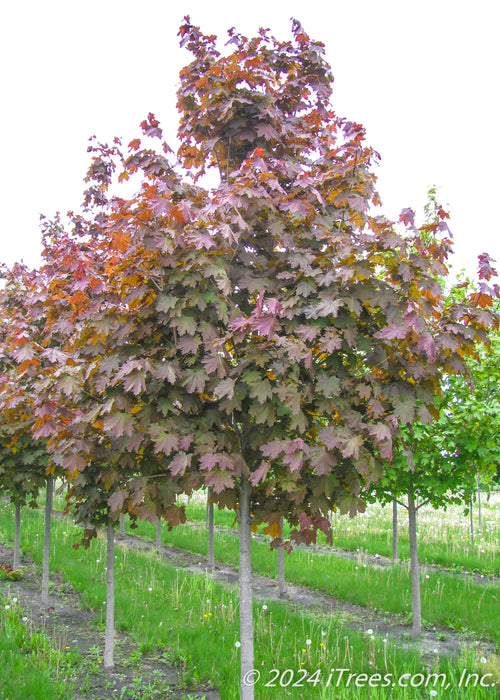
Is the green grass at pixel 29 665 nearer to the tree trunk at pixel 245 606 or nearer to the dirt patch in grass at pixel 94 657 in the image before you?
the dirt patch in grass at pixel 94 657

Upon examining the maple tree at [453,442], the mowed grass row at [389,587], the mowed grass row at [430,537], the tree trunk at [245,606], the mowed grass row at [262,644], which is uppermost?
the maple tree at [453,442]

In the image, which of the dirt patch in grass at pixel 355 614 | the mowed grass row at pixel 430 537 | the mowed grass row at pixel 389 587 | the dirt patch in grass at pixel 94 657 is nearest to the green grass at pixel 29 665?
the dirt patch in grass at pixel 94 657

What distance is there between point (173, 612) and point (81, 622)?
1.06 metres

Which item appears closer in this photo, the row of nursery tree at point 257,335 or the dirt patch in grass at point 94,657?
the row of nursery tree at point 257,335

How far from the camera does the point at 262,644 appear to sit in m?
4.63

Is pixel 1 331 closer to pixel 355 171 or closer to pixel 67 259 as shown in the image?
pixel 67 259

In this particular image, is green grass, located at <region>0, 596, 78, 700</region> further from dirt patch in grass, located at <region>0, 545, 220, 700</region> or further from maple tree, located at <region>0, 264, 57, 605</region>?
maple tree, located at <region>0, 264, 57, 605</region>

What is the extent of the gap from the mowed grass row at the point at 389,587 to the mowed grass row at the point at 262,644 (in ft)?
3.42

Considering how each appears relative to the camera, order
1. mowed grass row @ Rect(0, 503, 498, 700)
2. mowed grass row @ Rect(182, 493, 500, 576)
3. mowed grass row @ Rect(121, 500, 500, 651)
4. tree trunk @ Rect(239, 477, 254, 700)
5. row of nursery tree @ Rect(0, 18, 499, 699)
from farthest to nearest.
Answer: mowed grass row @ Rect(182, 493, 500, 576) → mowed grass row @ Rect(121, 500, 500, 651) → mowed grass row @ Rect(0, 503, 498, 700) → tree trunk @ Rect(239, 477, 254, 700) → row of nursery tree @ Rect(0, 18, 499, 699)

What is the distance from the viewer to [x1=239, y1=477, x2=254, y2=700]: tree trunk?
314cm

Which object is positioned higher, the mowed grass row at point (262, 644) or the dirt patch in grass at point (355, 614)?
the mowed grass row at point (262, 644)

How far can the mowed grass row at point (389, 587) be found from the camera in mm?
5836

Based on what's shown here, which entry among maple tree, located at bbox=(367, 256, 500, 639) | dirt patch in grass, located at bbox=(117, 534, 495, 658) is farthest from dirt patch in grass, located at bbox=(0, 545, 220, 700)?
maple tree, located at bbox=(367, 256, 500, 639)

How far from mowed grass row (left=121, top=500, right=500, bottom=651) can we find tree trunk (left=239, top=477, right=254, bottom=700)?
3.22 m
